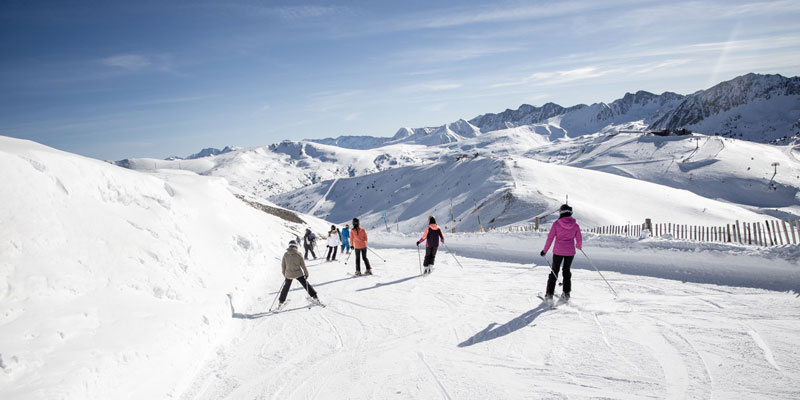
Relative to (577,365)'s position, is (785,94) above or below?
above

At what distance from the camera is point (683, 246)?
39.5 feet

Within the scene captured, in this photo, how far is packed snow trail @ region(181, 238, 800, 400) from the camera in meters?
5.12

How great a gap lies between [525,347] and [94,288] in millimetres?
8080

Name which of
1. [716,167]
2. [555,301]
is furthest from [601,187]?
[555,301]

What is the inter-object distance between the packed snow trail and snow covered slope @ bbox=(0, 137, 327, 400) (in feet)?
2.81

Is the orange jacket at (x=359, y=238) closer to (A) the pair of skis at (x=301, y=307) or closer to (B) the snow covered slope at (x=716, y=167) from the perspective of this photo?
(A) the pair of skis at (x=301, y=307)

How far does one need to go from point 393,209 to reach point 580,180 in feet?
134

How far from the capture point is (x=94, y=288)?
276 inches

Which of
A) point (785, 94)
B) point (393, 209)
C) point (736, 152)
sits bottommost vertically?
point (393, 209)

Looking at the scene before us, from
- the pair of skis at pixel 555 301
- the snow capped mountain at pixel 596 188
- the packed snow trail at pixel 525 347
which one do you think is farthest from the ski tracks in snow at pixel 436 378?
the snow capped mountain at pixel 596 188

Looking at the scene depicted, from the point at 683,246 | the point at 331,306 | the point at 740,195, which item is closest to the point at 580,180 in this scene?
the point at 740,195

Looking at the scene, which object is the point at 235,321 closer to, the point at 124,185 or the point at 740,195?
the point at 124,185

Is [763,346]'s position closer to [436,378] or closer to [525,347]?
[525,347]

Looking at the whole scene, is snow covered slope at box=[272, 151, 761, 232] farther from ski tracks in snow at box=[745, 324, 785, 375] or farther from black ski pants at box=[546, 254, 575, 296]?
ski tracks in snow at box=[745, 324, 785, 375]
